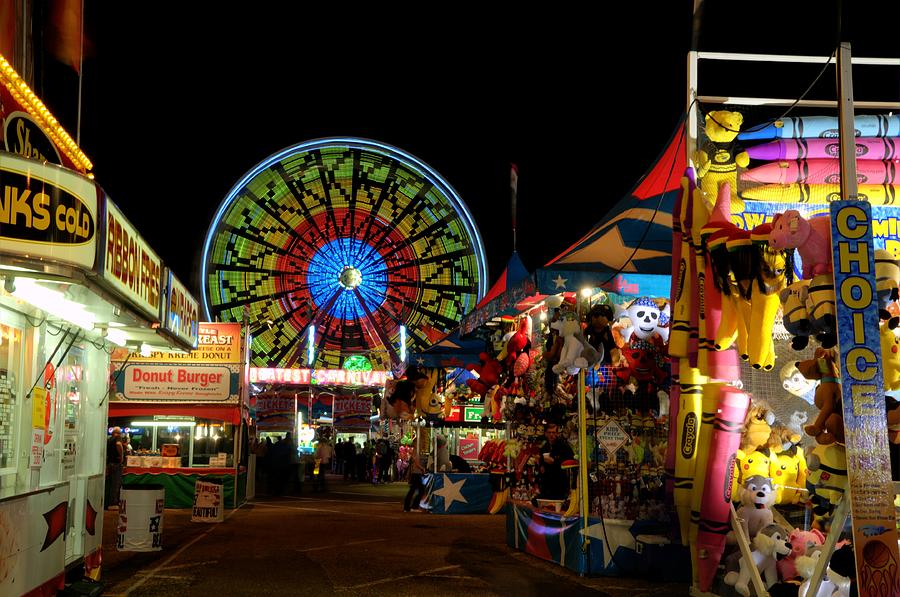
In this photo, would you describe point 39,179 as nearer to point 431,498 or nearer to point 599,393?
point 599,393

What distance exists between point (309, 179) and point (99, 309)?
92.2 ft

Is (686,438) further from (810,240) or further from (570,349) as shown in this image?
(810,240)

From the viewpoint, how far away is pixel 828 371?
646 centimetres

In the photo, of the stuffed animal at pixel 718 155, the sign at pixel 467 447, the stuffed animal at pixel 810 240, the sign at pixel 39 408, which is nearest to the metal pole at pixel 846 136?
the stuffed animal at pixel 810 240

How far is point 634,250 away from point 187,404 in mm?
11760

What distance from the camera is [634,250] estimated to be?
9.84 meters

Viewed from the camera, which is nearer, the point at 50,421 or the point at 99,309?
the point at 99,309

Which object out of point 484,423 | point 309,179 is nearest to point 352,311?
point 309,179

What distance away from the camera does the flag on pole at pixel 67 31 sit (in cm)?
989

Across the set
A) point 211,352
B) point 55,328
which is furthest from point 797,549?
point 211,352

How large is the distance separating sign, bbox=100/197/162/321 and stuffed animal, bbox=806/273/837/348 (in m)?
4.30

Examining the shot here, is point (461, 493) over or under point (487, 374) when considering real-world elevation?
under

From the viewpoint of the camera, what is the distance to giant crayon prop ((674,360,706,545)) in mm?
7941

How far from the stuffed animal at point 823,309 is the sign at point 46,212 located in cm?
432
